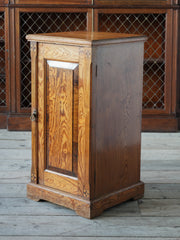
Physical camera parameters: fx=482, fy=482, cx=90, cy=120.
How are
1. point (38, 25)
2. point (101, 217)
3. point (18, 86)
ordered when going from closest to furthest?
point (101, 217) → point (18, 86) → point (38, 25)

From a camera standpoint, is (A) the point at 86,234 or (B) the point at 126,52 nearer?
(A) the point at 86,234

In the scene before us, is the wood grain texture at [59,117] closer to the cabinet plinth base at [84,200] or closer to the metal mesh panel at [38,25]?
the cabinet plinth base at [84,200]

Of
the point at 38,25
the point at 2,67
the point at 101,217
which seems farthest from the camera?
the point at 2,67

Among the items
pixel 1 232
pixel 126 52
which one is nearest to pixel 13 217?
pixel 1 232

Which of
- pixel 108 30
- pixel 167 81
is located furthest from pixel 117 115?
pixel 108 30

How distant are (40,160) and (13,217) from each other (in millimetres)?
344

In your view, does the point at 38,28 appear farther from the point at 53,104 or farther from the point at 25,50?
the point at 53,104

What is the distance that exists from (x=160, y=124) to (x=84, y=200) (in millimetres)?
1889

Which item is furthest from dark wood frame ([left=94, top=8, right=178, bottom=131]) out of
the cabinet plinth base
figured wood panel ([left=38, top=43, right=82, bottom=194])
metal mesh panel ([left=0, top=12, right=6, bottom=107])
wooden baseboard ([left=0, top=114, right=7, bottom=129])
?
figured wood panel ([left=38, top=43, right=82, bottom=194])

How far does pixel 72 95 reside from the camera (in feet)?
7.91

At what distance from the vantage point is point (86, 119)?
92.7 inches

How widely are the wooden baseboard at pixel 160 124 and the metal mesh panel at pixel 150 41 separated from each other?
14 centimetres

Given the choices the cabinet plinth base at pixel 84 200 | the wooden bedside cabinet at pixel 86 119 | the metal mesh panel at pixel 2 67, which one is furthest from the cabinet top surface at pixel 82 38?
the metal mesh panel at pixel 2 67

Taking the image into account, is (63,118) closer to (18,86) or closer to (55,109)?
(55,109)
